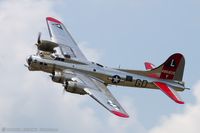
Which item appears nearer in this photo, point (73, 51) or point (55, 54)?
point (55, 54)

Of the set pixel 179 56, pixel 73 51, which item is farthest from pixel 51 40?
pixel 179 56

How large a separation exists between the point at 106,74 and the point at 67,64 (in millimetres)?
4396

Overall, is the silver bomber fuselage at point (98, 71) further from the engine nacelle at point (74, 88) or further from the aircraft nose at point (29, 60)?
the engine nacelle at point (74, 88)

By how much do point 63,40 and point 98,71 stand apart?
7190 mm

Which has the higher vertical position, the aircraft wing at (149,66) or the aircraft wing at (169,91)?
the aircraft wing at (149,66)

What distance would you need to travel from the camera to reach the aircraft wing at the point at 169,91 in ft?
170

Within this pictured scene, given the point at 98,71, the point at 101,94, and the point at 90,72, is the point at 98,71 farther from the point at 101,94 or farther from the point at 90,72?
the point at 101,94

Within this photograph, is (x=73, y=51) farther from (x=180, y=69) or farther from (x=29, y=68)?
(x=180, y=69)

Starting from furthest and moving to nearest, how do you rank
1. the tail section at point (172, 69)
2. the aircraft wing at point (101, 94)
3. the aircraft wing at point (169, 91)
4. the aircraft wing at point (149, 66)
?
the aircraft wing at point (149, 66)
the tail section at point (172, 69)
the aircraft wing at point (169, 91)
the aircraft wing at point (101, 94)

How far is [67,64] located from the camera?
5203cm

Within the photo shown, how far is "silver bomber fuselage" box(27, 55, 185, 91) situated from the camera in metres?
51.6

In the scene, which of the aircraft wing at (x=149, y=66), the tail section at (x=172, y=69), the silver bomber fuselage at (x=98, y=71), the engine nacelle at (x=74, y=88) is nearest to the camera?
the engine nacelle at (x=74, y=88)

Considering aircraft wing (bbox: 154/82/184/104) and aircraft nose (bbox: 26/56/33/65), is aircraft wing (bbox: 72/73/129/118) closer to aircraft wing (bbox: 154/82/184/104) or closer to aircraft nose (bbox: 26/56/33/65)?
aircraft nose (bbox: 26/56/33/65)

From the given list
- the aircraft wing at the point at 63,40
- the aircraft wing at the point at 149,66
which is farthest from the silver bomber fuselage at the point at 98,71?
the aircraft wing at the point at 149,66
